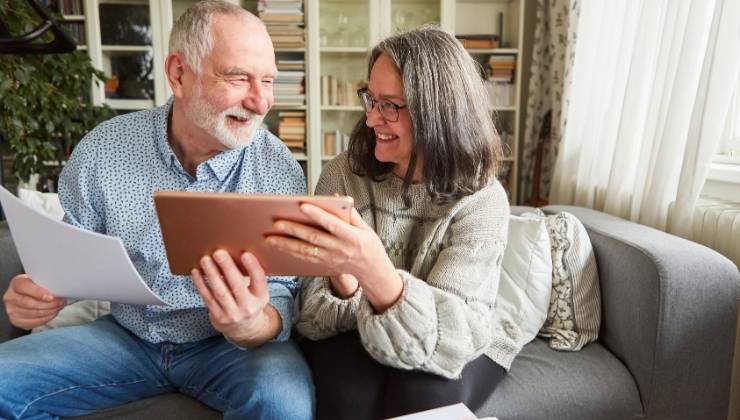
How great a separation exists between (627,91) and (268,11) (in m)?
1.88

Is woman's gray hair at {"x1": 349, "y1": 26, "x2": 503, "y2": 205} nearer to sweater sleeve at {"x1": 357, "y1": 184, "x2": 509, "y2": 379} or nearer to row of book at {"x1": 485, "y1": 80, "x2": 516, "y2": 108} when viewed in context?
sweater sleeve at {"x1": 357, "y1": 184, "x2": 509, "y2": 379}

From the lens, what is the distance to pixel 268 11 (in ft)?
9.07

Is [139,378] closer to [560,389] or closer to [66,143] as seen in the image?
[560,389]

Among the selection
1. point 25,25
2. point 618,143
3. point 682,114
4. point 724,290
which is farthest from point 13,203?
point 618,143

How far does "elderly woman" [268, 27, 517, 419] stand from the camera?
0.86 metres

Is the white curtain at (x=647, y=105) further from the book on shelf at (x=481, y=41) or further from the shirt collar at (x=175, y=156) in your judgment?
the shirt collar at (x=175, y=156)

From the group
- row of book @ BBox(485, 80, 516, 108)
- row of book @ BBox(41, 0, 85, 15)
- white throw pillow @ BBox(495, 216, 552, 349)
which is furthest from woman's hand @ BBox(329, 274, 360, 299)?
row of book @ BBox(41, 0, 85, 15)

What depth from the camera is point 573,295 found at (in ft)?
4.36

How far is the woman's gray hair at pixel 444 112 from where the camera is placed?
102 centimetres

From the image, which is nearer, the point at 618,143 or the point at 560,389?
the point at 560,389

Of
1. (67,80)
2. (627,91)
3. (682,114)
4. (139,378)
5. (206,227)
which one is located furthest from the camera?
(67,80)

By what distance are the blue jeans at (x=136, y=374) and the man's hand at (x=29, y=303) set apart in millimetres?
75

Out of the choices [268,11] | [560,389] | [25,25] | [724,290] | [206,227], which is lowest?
[560,389]

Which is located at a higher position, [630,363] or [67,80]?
[67,80]
